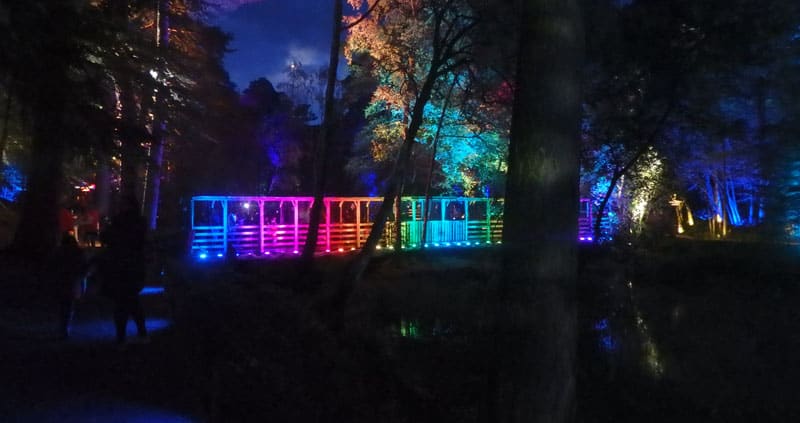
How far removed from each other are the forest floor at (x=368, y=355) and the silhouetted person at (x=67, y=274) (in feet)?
1.36

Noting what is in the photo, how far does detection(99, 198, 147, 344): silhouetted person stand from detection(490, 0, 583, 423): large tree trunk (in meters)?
5.43

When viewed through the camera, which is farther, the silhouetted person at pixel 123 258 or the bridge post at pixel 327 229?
the bridge post at pixel 327 229

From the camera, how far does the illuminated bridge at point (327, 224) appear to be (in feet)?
78.6

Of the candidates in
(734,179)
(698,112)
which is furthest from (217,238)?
(734,179)

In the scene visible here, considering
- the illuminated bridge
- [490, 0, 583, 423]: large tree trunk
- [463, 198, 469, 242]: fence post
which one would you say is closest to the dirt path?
[490, 0, 583, 423]: large tree trunk

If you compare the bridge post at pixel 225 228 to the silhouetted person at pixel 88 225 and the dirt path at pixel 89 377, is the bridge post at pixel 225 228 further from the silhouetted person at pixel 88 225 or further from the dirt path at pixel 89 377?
the dirt path at pixel 89 377

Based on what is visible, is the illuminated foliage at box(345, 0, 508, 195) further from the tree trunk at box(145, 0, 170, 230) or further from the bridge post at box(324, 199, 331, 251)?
the tree trunk at box(145, 0, 170, 230)

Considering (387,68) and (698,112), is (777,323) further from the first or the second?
(387,68)

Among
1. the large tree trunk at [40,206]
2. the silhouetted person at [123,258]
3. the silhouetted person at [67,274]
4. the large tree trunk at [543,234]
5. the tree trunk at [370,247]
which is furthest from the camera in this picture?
the large tree trunk at [40,206]

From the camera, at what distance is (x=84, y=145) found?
13555mm

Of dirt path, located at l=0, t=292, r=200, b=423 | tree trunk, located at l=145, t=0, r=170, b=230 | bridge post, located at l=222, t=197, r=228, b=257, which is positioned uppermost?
tree trunk, located at l=145, t=0, r=170, b=230

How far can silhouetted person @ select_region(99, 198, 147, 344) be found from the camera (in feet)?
26.2

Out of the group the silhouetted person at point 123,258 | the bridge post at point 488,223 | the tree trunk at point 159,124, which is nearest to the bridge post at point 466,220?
the bridge post at point 488,223

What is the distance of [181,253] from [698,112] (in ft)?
46.1
